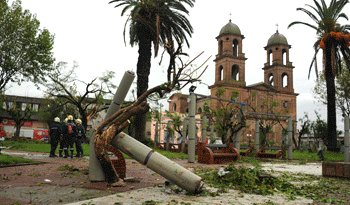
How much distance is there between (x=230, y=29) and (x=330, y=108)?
27.5 m

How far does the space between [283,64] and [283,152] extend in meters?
34.3

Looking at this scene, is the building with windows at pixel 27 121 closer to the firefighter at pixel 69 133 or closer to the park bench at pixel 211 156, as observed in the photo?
the firefighter at pixel 69 133

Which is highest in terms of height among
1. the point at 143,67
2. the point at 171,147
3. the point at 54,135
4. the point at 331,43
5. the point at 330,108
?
the point at 331,43

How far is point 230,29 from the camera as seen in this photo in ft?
151

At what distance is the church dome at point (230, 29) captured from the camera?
A: 4575 centimetres

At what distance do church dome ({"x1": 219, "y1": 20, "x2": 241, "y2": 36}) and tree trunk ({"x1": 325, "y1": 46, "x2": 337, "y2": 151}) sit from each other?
2508 centimetres

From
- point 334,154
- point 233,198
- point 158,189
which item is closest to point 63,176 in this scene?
point 158,189

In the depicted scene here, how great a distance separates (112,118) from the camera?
20.6 feet

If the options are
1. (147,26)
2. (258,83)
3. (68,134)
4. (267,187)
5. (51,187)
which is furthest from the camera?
(258,83)

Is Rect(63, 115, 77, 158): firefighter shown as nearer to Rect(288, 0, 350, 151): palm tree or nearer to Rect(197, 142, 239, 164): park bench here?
Rect(197, 142, 239, 164): park bench

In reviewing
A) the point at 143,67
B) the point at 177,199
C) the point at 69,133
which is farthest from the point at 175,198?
the point at 143,67

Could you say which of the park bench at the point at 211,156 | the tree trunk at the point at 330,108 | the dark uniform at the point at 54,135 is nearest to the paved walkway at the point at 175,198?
the park bench at the point at 211,156

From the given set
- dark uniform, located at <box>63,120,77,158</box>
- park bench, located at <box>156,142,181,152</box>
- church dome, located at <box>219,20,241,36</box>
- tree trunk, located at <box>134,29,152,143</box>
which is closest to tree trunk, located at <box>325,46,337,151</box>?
park bench, located at <box>156,142,181,152</box>

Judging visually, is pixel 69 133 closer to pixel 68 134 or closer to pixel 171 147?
pixel 68 134
